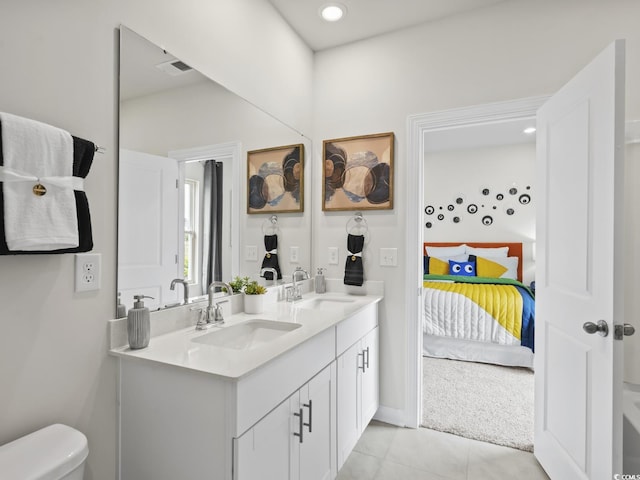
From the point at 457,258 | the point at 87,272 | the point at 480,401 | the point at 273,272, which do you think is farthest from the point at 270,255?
the point at 457,258

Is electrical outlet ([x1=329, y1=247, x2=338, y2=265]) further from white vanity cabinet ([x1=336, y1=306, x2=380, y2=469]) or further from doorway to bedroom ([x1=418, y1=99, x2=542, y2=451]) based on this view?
doorway to bedroom ([x1=418, y1=99, x2=542, y2=451])

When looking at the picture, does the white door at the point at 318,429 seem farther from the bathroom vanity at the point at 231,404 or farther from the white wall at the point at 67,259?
the white wall at the point at 67,259

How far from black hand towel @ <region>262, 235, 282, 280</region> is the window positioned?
0.58 meters

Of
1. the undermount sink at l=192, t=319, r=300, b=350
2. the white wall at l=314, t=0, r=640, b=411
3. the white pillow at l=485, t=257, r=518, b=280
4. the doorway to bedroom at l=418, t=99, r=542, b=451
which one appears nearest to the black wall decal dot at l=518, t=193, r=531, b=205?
the doorway to bedroom at l=418, t=99, r=542, b=451

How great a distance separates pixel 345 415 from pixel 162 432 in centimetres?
99

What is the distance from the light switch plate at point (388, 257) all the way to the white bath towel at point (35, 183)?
5.95 feet

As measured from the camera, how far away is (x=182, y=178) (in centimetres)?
158

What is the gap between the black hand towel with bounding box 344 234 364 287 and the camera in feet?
Result: 8.05

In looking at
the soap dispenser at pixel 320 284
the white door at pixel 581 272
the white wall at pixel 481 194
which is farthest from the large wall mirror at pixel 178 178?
the white wall at pixel 481 194

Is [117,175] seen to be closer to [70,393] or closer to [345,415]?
[70,393]

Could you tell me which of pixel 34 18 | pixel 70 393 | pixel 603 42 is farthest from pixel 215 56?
pixel 603 42

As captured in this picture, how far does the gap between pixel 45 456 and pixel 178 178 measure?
1065 millimetres

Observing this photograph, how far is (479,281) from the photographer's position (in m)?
4.58

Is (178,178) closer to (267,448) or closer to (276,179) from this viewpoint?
(276,179)
